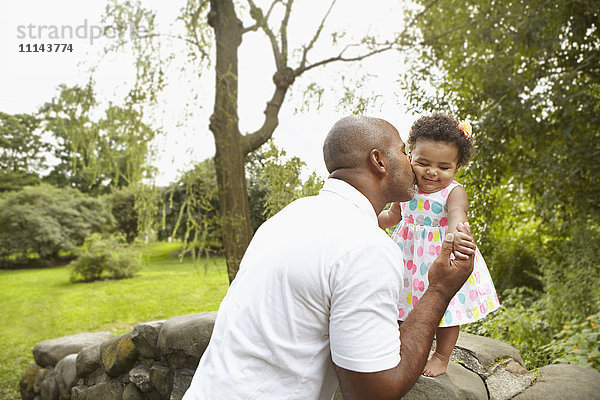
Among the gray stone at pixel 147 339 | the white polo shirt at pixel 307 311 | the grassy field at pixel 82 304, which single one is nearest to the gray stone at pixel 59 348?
the grassy field at pixel 82 304

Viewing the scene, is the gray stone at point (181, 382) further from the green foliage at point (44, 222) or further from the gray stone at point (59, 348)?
the green foliage at point (44, 222)

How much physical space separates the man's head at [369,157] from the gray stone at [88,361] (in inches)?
129

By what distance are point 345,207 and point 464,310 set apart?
0.85 meters

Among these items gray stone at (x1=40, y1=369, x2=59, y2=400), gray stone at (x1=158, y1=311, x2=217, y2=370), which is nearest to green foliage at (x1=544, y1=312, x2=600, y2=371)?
gray stone at (x1=158, y1=311, x2=217, y2=370)

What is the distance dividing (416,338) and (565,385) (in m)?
1.07

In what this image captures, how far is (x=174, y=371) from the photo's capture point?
9.71 ft

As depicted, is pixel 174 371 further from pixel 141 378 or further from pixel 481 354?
pixel 481 354

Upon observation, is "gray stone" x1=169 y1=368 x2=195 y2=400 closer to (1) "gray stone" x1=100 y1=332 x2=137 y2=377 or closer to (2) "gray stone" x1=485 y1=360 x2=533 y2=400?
(1) "gray stone" x1=100 y1=332 x2=137 y2=377

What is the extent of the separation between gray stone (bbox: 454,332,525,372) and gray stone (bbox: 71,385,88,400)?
3012 millimetres

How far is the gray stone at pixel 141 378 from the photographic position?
317 centimetres

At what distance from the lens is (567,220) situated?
14.8 ft

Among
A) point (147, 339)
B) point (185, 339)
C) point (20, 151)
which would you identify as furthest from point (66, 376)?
point (20, 151)

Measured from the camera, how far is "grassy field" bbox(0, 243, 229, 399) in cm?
813

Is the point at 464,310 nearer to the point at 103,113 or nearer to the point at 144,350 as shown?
the point at 144,350
